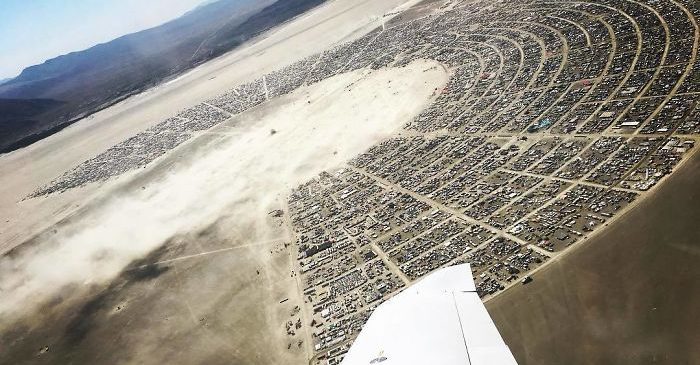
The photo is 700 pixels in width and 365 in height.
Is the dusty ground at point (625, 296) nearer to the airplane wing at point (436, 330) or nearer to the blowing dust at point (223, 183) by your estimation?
the airplane wing at point (436, 330)

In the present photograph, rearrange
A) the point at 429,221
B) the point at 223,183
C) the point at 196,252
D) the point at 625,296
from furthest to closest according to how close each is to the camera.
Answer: the point at 223,183
the point at 196,252
the point at 429,221
the point at 625,296

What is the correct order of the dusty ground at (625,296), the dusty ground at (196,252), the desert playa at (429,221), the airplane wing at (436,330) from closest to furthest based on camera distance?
the airplane wing at (436,330) < the dusty ground at (625,296) < the desert playa at (429,221) < the dusty ground at (196,252)

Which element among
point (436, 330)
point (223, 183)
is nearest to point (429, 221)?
point (436, 330)

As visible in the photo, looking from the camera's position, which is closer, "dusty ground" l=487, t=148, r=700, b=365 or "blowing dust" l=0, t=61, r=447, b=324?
"dusty ground" l=487, t=148, r=700, b=365

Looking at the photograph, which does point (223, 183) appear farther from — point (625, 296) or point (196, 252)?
point (625, 296)

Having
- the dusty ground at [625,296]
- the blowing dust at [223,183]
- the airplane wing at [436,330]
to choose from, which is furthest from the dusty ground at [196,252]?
the dusty ground at [625,296]

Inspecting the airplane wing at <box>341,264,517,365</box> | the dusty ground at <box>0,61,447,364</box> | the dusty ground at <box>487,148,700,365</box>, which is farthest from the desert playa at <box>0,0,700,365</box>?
the airplane wing at <box>341,264,517,365</box>

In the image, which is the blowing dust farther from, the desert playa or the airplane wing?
the airplane wing
